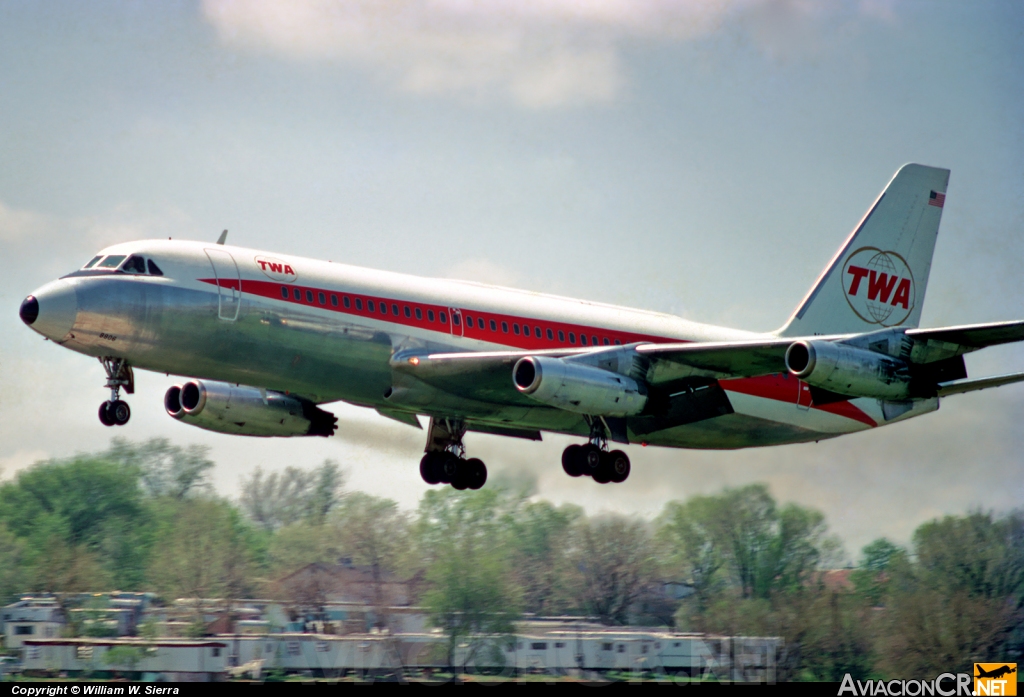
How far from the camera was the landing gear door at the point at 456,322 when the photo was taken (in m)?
30.8

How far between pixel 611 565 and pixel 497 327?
13.8 meters

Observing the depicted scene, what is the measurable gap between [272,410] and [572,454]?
883 centimetres

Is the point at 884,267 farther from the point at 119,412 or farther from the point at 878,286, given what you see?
the point at 119,412

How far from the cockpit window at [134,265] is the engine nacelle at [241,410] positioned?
6.42 m

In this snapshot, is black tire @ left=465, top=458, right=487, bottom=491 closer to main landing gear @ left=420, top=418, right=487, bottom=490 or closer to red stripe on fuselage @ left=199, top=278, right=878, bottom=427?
main landing gear @ left=420, top=418, right=487, bottom=490

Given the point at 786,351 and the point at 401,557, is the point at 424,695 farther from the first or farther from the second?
the point at 786,351

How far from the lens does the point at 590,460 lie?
3259 centimetres

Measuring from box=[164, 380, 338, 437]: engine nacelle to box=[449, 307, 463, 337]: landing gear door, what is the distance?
19.2ft

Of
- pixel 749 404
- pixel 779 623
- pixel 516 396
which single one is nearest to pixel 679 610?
pixel 779 623

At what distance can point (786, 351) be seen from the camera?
94.5 ft

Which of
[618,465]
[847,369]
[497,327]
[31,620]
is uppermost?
[497,327]

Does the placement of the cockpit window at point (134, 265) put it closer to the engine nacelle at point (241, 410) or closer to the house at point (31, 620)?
the engine nacelle at point (241, 410)

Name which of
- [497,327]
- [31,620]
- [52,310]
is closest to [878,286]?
[497,327]

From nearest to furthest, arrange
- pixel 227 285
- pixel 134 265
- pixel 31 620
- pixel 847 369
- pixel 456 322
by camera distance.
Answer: pixel 134 265
pixel 227 285
pixel 847 369
pixel 456 322
pixel 31 620
